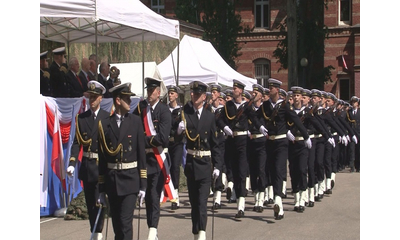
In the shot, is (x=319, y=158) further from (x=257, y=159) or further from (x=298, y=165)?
(x=257, y=159)

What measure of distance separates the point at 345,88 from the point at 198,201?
3532cm

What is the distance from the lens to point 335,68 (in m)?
43.7

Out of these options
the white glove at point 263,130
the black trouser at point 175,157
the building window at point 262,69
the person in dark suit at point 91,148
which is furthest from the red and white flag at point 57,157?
the building window at point 262,69

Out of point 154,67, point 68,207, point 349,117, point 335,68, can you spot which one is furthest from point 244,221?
point 335,68

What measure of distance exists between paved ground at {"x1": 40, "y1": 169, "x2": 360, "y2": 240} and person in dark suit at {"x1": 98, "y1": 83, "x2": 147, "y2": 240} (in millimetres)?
2448

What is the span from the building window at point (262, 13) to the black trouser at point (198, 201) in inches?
1472

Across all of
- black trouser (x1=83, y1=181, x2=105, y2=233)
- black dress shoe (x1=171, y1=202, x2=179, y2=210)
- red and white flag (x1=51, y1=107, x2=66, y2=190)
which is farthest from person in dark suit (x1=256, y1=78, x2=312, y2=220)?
black trouser (x1=83, y1=181, x2=105, y2=233)

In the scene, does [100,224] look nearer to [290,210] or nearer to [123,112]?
[123,112]

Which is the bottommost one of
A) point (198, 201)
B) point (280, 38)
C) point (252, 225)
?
point (252, 225)

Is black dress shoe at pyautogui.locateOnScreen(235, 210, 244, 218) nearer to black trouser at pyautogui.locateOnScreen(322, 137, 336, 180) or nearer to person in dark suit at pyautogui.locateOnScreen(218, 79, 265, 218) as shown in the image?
person in dark suit at pyautogui.locateOnScreen(218, 79, 265, 218)

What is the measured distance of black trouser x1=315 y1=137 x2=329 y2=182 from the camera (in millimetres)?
15016

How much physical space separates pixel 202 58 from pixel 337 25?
78.0 ft

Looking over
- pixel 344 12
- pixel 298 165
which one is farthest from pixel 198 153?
pixel 344 12

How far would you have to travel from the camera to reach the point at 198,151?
9.95 meters
